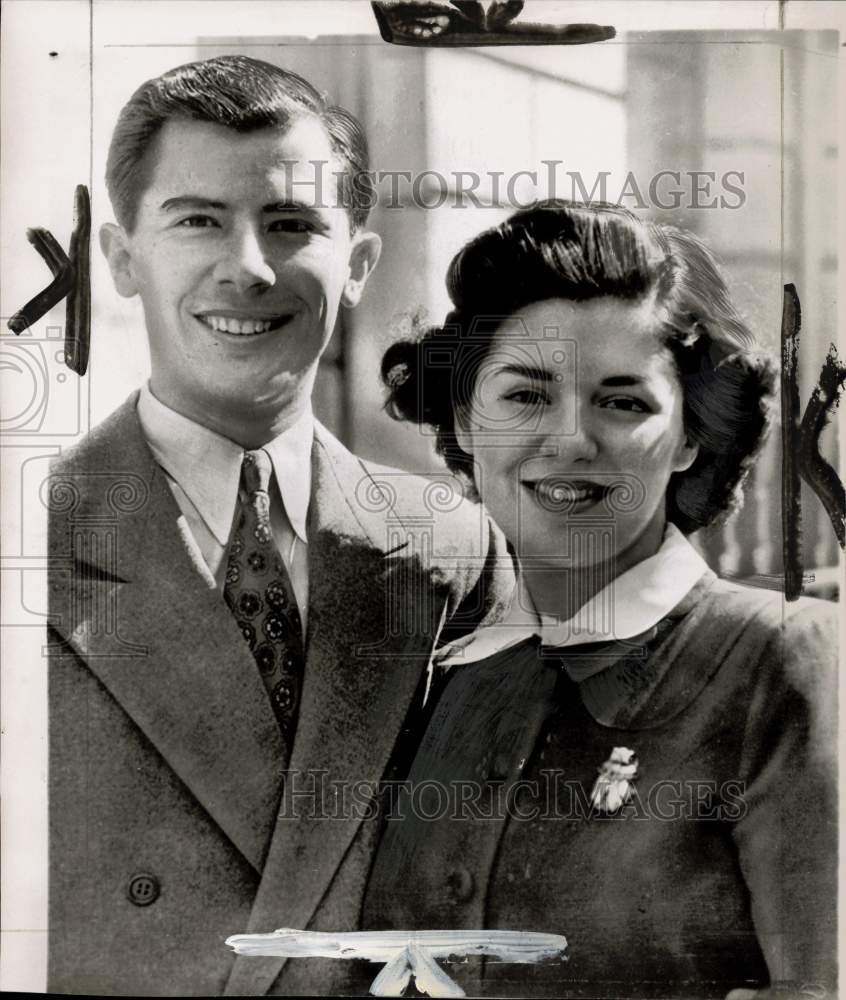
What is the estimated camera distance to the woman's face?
117 inches

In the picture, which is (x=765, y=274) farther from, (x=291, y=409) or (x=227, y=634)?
(x=227, y=634)

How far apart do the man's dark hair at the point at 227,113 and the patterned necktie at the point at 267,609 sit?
819mm

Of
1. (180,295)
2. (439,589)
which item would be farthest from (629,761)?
(180,295)

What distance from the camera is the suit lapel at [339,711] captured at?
295cm

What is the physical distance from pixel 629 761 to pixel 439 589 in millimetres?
638

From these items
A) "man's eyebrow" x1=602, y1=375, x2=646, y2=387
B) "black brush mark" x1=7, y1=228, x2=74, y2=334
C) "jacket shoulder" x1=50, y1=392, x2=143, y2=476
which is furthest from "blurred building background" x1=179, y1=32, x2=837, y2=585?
"black brush mark" x1=7, y1=228, x2=74, y2=334

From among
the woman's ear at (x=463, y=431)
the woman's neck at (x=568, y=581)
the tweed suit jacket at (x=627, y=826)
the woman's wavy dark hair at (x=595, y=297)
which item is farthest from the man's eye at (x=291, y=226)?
the tweed suit jacket at (x=627, y=826)

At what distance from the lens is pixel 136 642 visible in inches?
117

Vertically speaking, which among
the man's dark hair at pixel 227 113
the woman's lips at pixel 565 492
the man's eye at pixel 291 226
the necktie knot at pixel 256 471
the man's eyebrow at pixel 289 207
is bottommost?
the woman's lips at pixel 565 492

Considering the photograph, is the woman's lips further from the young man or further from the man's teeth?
the man's teeth

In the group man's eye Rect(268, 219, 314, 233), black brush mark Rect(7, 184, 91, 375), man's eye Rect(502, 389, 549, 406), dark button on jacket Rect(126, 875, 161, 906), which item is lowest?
dark button on jacket Rect(126, 875, 161, 906)

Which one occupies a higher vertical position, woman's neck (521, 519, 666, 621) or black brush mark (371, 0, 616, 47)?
black brush mark (371, 0, 616, 47)

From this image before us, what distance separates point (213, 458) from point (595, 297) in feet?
3.41

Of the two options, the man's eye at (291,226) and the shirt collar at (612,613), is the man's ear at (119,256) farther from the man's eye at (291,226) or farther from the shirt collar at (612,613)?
the shirt collar at (612,613)
